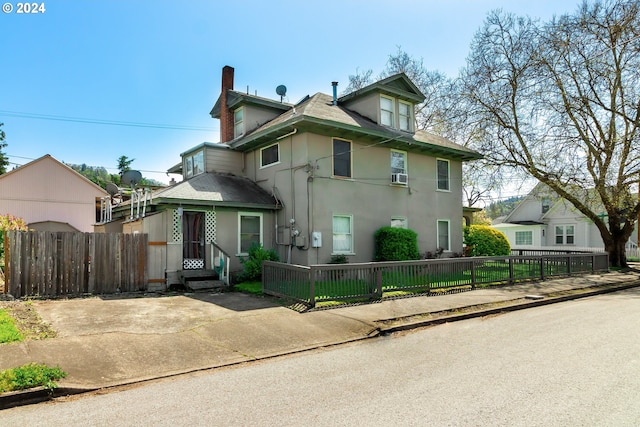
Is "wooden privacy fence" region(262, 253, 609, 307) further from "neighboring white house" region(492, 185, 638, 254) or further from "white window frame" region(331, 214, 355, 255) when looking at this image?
"neighboring white house" region(492, 185, 638, 254)

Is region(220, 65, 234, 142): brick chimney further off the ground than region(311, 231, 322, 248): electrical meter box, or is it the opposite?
region(220, 65, 234, 142): brick chimney

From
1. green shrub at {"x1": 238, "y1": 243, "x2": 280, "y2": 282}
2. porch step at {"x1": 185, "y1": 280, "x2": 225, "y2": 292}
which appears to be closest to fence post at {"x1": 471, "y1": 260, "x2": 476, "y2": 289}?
green shrub at {"x1": 238, "y1": 243, "x2": 280, "y2": 282}

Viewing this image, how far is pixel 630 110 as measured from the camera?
70.0 ft

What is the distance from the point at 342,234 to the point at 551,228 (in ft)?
93.8

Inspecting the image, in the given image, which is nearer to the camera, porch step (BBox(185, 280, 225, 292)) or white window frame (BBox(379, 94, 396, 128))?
porch step (BBox(185, 280, 225, 292))

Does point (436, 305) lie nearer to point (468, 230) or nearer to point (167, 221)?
point (167, 221)

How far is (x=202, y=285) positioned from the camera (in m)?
13.0

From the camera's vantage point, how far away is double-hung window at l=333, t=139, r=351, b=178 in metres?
15.7

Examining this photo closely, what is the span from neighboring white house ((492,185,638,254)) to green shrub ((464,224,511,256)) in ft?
43.1

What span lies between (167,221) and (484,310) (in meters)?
10.1

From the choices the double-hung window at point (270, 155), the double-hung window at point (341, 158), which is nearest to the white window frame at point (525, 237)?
the double-hung window at point (341, 158)

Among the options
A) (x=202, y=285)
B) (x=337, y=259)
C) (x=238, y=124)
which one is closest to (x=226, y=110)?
(x=238, y=124)

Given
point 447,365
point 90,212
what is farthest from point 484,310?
point 90,212

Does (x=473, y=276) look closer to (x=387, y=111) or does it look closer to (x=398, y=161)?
(x=398, y=161)
